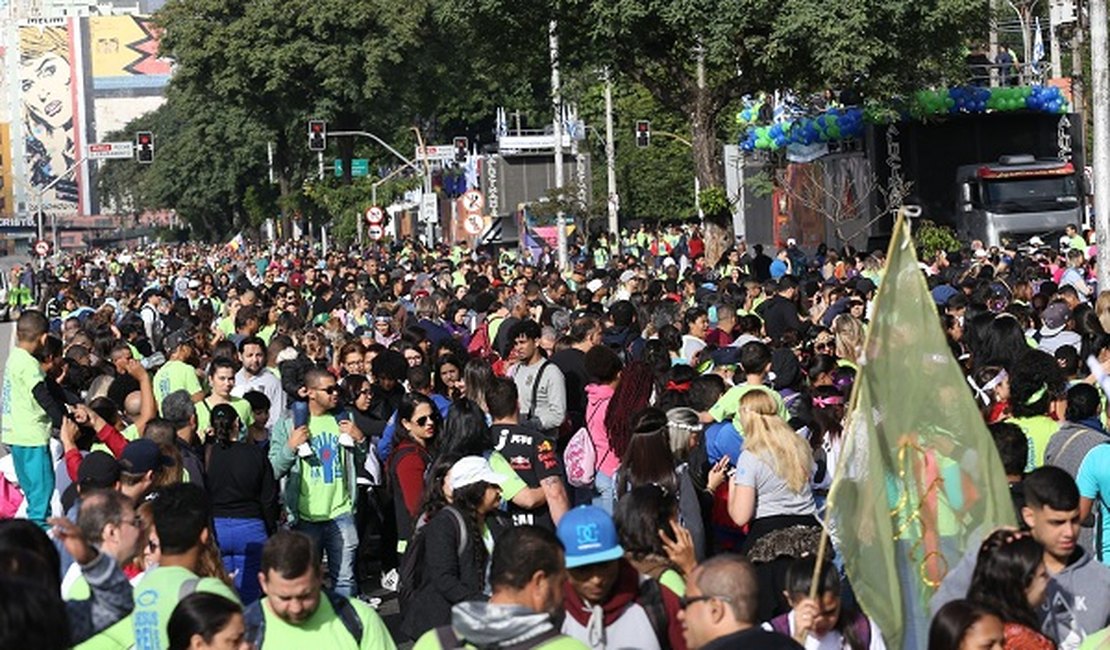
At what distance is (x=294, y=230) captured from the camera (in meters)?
91.6

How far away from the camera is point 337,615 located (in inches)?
270

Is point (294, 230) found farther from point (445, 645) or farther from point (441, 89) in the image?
point (445, 645)

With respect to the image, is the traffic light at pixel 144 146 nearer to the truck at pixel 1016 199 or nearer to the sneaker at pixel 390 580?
the truck at pixel 1016 199

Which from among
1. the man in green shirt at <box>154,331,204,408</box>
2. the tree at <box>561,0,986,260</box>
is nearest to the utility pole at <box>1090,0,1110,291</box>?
the man in green shirt at <box>154,331,204,408</box>

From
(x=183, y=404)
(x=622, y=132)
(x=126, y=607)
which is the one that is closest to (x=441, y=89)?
(x=622, y=132)

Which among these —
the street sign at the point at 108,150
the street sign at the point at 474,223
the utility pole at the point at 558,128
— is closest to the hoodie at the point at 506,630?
the utility pole at the point at 558,128

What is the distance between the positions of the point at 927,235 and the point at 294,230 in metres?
60.1

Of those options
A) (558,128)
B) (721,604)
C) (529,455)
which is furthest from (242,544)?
(558,128)

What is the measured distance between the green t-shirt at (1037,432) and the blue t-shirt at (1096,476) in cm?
67

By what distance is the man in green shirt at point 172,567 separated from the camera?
671 cm

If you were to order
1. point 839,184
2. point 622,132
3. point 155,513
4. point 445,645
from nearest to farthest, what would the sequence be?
1. point 445,645
2. point 155,513
3. point 839,184
4. point 622,132

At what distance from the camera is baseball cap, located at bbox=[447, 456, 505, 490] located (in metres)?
8.48

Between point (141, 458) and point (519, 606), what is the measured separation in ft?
11.2

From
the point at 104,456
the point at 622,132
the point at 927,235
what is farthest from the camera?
the point at 622,132
